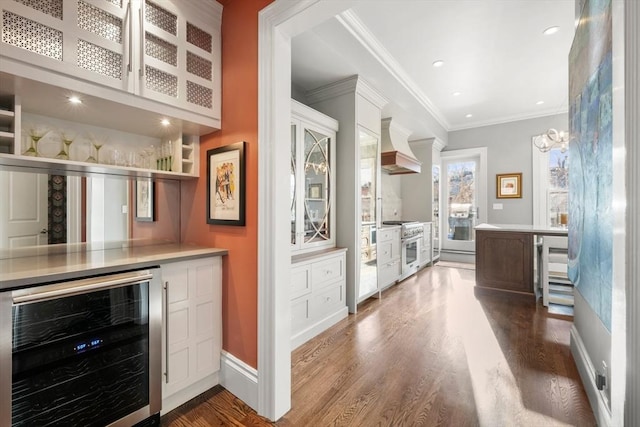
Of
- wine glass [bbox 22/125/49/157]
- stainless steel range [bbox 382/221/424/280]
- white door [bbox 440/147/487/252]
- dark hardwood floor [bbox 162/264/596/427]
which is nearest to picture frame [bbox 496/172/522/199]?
white door [bbox 440/147/487/252]

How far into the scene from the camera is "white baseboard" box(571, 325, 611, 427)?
1.43m

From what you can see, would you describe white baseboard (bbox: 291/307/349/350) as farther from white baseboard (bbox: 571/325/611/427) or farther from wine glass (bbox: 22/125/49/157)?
wine glass (bbox: 22/125/49/157)

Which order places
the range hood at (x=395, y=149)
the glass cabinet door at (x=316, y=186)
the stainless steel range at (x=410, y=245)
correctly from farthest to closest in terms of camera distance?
1. the stainless steel range at (x=410, y=245)
2. the range hood at (x=395, y=149)
3. the glass cabinet door at (x=316, y=186)

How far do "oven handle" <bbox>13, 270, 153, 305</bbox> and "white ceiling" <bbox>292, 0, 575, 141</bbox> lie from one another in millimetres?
2183

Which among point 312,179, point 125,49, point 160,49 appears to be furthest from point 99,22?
point 312,179

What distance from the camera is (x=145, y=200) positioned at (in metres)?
2.23

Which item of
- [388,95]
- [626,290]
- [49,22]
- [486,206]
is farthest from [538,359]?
[486,206]

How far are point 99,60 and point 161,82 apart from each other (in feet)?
0.99

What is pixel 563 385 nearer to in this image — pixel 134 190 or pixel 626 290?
pixel 626 290

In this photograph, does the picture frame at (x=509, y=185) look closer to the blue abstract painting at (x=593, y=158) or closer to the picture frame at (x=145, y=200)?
the blue abstract painting at (x=593, y=158)

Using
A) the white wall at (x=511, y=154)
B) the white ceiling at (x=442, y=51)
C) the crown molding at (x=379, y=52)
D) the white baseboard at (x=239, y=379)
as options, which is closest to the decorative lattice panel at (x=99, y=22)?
the white ceiling at (x=442, y=51)

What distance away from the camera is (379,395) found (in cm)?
176

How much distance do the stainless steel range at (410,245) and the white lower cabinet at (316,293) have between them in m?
1.70

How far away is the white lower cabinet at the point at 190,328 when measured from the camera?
1.61 m
